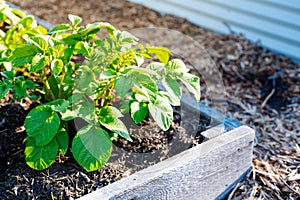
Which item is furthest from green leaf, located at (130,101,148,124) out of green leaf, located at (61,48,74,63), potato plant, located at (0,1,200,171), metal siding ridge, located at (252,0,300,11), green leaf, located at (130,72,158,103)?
metal siding ridge, located at (252,0,300,11)

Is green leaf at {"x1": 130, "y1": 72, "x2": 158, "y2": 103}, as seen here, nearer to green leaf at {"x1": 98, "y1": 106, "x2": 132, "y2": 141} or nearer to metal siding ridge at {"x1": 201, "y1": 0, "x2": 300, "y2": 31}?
green leaf at {"x1": 98, "y1": 106, "x2": 132, "y2": 141}

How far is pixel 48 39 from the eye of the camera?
1.87 meters

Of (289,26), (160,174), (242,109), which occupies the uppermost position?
(289,26)

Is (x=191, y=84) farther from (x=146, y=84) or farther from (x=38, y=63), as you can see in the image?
(x=38, y=63)

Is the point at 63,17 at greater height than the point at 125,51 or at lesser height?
lesser

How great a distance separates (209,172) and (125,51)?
65 cm

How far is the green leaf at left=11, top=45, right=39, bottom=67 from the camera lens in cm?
175

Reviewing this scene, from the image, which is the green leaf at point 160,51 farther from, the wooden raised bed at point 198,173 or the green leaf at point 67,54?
the wooden raised bed at point 198,173

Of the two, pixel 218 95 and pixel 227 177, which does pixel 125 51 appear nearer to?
pixel 227 177

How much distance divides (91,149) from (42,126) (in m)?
0.22

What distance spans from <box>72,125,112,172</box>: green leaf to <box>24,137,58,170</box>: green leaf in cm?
11

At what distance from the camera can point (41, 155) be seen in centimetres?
172

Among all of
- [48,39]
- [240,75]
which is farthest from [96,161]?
[240,75]

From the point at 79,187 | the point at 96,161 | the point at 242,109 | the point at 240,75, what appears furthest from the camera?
the point at 240,75
